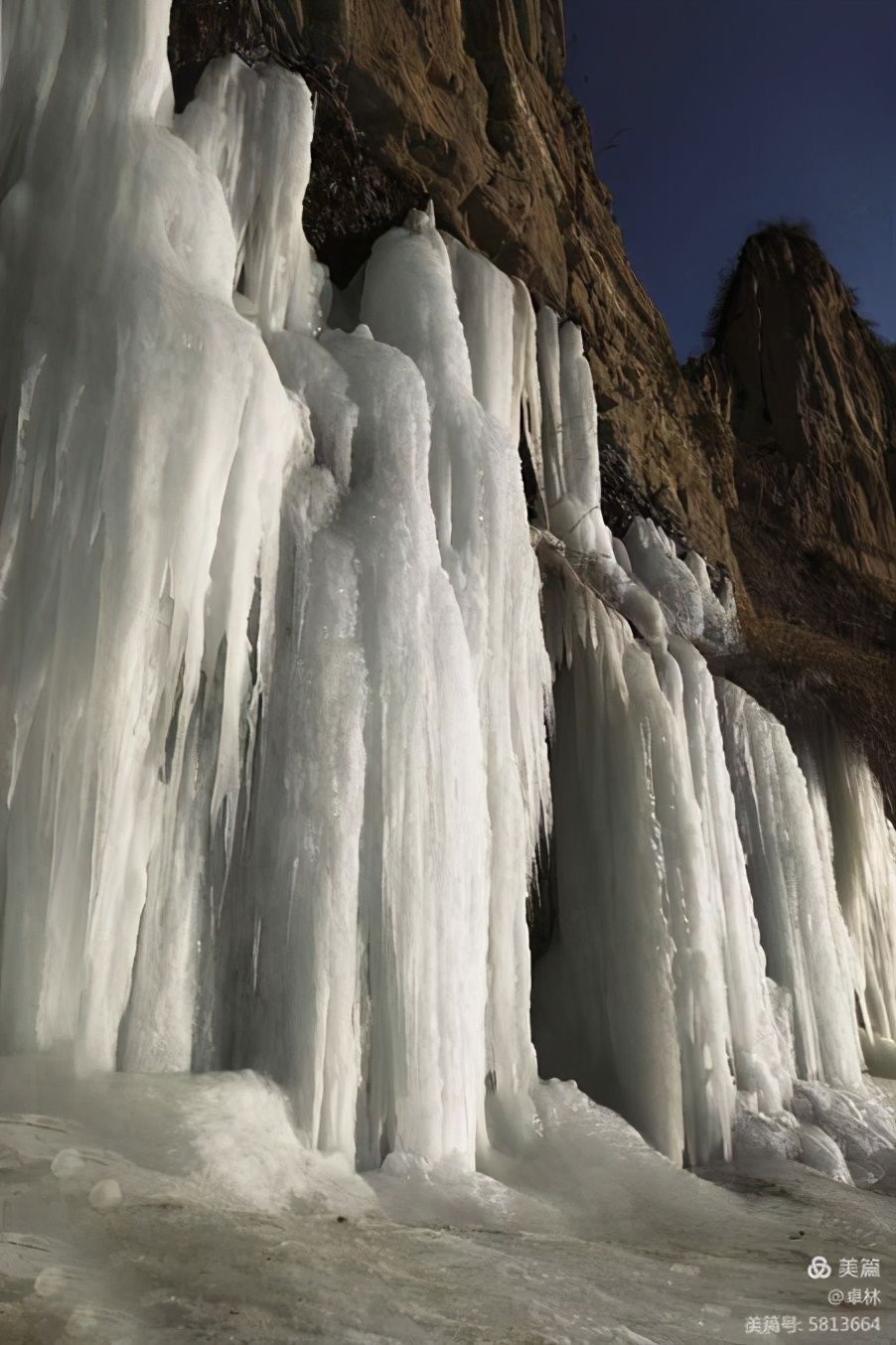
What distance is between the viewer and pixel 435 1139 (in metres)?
4.31

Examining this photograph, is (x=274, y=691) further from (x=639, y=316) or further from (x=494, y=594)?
(x=639, y=316)

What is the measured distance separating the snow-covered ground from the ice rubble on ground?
0.42 metres

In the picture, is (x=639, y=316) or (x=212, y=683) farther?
(x=639, y=316)

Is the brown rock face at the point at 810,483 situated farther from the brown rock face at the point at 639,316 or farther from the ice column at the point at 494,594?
the ice column at the point at 494,594

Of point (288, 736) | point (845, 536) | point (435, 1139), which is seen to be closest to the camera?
point (435, 1139)

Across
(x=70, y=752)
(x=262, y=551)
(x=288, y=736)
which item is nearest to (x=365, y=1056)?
(x=288, y=736)

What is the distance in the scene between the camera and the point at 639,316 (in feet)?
39.2

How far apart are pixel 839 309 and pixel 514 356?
13.8 meters

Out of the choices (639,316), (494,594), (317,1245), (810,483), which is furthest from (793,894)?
(810,483)

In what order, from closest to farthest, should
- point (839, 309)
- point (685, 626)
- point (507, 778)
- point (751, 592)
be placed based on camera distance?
point (507, 778)
point (685, 626)
point (751, 592)
point (839, 309)

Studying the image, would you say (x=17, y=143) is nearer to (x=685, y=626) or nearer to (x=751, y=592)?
(x=685, y=626)

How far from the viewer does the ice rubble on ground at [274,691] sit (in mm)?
3881

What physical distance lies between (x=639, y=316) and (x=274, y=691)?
8.74 m

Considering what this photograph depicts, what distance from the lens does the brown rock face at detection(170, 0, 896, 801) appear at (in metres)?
7.61
